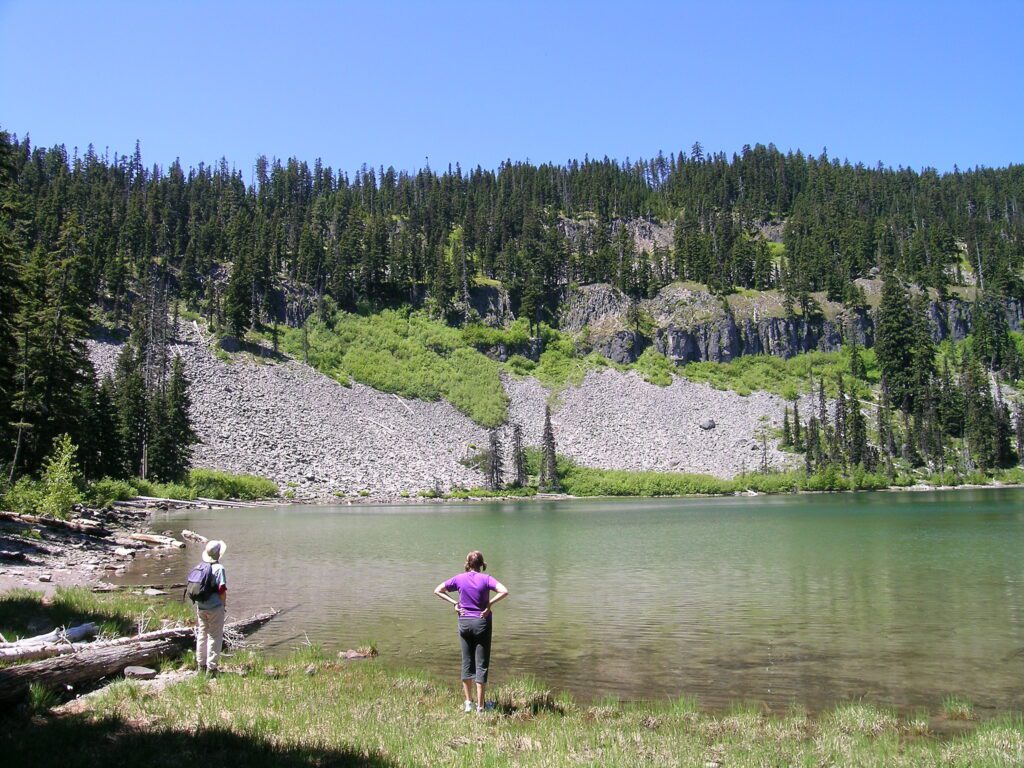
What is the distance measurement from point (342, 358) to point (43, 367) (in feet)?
277

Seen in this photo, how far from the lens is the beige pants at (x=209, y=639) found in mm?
11945

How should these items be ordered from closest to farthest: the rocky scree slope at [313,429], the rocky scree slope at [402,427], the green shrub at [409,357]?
the rocky scree slope at [313,429]
the rocky scree slope at [402,427]
the green shrub at [409,357]

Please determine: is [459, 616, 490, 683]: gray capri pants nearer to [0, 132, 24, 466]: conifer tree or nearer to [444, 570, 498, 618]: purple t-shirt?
[444, 570, 498, 618]: purple t-shirt

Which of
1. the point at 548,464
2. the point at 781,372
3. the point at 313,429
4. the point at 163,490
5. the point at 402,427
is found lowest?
the point at 163,490

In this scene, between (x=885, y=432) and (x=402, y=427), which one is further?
(x=885, y=432)

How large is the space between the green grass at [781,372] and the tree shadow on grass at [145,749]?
133 m

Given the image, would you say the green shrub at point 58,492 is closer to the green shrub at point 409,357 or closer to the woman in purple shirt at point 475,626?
the woman in purple shirt at point 475,626

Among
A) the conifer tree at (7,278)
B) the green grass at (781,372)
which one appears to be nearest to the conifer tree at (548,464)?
the green grass at (781,372)

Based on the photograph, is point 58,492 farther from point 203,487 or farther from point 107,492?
point 203,487

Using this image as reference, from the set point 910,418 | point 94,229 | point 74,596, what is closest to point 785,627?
point 74,596

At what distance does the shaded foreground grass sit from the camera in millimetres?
7766

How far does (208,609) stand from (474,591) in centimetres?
450

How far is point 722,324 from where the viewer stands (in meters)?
150

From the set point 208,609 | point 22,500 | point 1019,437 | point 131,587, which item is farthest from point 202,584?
point 1019,437
